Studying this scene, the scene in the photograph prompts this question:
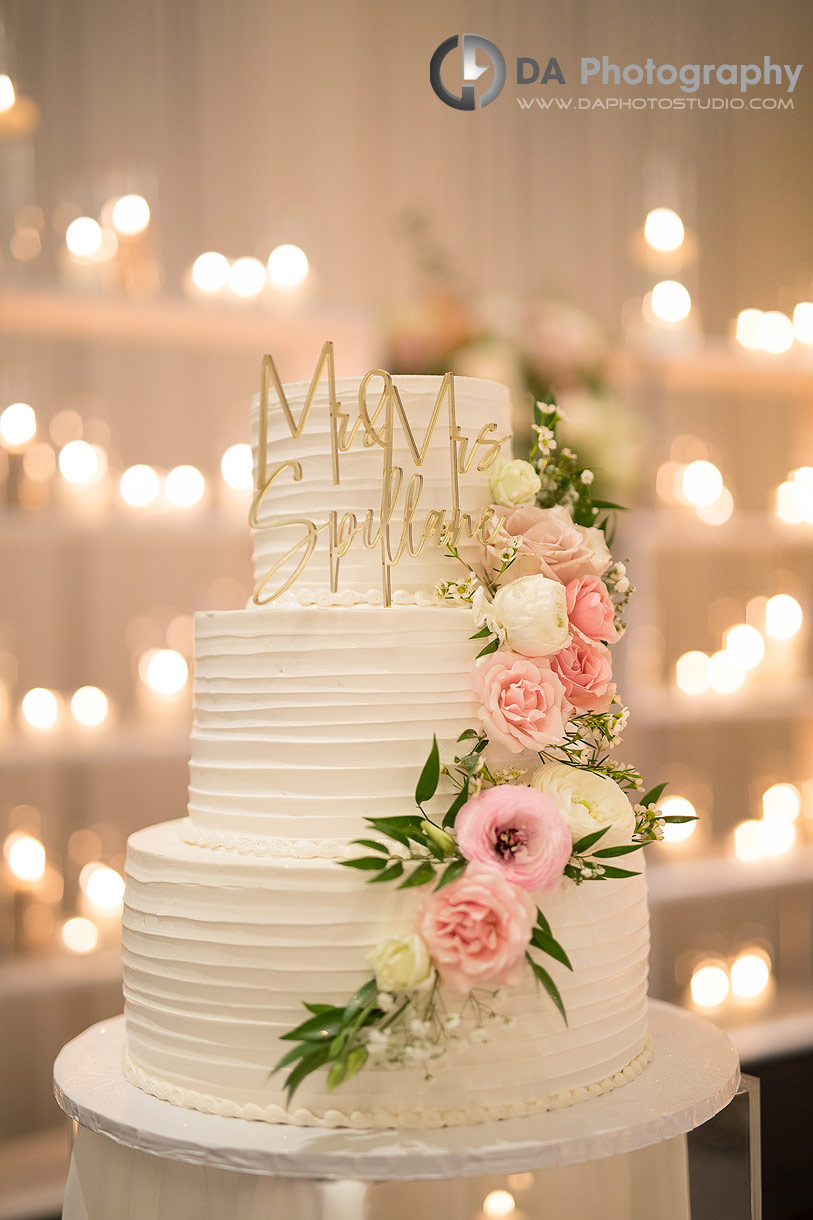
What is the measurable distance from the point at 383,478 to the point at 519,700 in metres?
0.40

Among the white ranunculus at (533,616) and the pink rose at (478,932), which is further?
the white ranunculus at (533,616)

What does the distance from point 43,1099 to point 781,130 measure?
14.4ft

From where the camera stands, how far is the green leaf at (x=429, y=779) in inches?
61.8

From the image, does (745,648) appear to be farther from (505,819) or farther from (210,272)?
(505,819)

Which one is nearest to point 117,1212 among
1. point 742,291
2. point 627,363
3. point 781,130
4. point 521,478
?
point 521,478

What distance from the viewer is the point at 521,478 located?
1.79 metres

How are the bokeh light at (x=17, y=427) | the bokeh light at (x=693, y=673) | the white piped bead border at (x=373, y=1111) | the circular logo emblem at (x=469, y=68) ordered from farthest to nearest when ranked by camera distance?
the bokeh light at (x=693, y=673) < the circular logo emblem at (x=469, y=68) < the bokeh light at (x=17, y=427) < the white piped bead border at (x=373, y=1111)

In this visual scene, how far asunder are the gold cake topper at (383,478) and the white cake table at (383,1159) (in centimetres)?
75

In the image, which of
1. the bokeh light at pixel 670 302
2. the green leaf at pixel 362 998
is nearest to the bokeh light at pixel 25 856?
the green leaf at pixel 362 998

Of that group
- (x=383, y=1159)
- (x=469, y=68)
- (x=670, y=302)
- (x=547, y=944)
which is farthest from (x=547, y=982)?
(x=469, y=68)

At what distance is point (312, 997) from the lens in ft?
5.13

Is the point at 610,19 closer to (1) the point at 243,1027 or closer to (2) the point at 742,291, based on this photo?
(2) the point at 742,291

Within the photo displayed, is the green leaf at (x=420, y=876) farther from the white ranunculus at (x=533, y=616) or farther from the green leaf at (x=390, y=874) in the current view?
the white ranunculus at (x=533, y=616)

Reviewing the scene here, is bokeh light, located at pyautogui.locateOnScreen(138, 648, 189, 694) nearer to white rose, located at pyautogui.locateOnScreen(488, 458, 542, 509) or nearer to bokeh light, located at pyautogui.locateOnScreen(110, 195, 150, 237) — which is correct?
bokeh light, located at pyautogui.locateOnScreen(110, 195, 150, 237)
